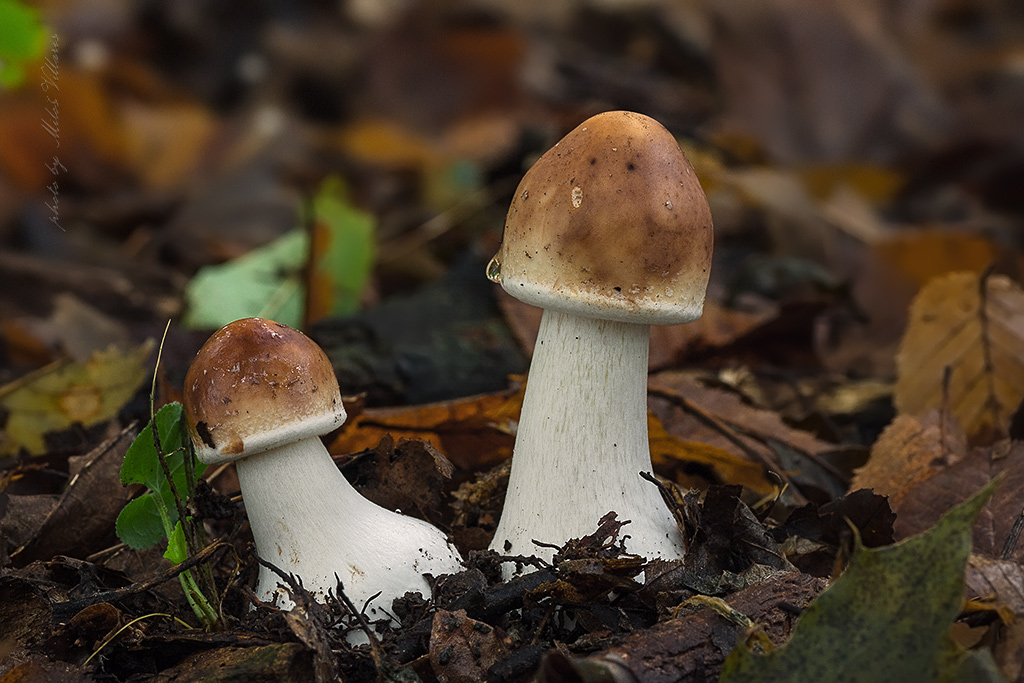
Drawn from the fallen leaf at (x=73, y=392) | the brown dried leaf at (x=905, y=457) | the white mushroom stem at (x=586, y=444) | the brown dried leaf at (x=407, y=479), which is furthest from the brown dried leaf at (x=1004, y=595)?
the fallen leaf at (x=73, y=392)

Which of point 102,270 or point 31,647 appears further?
point 102,270

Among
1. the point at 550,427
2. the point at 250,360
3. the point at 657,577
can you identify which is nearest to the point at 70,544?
the point at 250,360

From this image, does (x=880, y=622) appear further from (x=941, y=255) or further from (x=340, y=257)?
(x=340, y=257)

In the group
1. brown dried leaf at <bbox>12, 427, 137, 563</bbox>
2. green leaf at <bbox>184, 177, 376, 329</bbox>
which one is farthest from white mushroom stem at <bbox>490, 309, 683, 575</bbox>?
green leaf at <bbox>184, 177, 376, 329</bbox>

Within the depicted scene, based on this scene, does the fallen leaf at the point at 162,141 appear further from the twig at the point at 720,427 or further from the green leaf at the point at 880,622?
the green leaf at the point at 880,622

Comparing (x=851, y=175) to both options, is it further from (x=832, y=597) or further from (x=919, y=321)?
Answer: (x=832, y=597)

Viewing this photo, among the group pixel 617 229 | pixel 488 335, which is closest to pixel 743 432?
pixel 488 335
